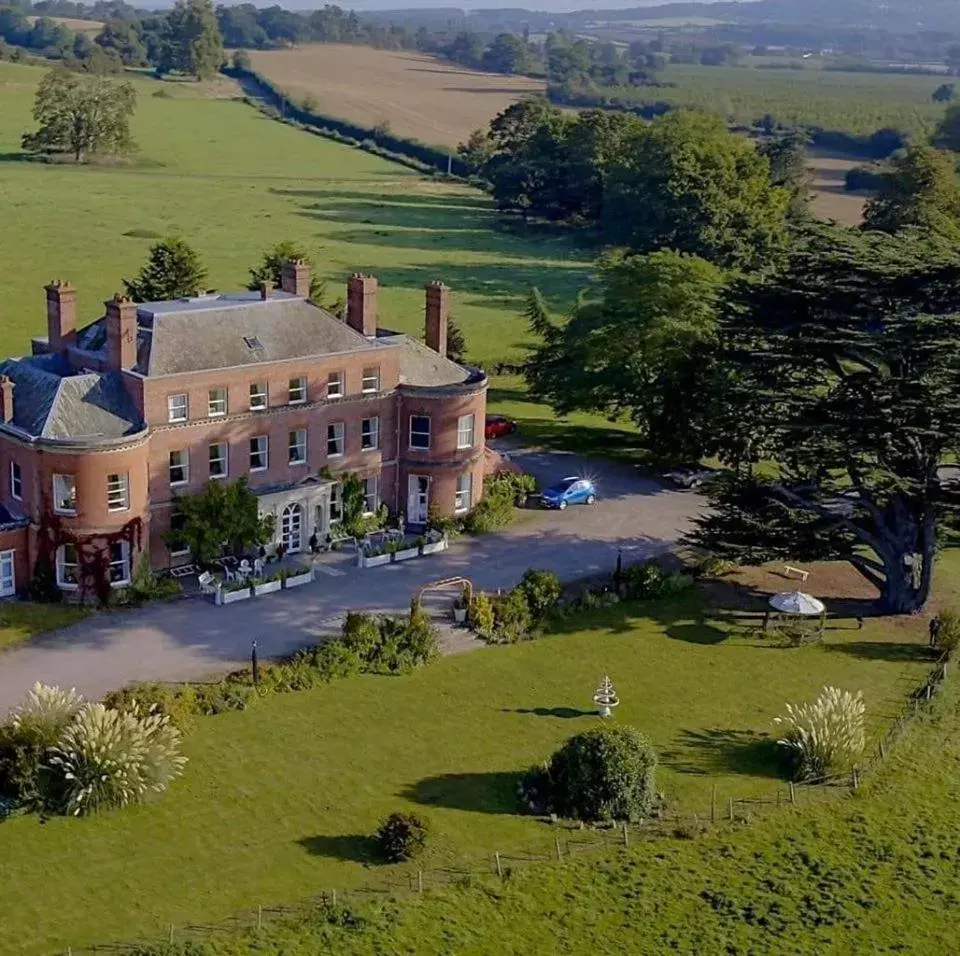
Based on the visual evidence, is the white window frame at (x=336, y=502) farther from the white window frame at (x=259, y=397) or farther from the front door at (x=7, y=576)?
the front door at (x=7, y=576)

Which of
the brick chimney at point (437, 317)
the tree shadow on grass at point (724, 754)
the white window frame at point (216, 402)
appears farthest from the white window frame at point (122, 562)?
the tree shadow on grass at point (724, 754)

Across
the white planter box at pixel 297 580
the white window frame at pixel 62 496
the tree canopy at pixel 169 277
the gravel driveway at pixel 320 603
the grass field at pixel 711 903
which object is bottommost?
the grass field at pixel 711 903

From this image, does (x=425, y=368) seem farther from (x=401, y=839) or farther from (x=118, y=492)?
(x=401, y=839)

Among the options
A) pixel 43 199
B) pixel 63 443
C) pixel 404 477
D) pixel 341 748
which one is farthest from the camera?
pixel 43 199

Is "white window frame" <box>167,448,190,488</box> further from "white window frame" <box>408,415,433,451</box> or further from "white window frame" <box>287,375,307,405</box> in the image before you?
"white window frame" <box>408,415,433,451</box>

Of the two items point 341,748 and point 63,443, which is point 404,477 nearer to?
point 63,443

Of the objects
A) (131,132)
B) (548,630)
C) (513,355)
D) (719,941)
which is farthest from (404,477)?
(131,132)
